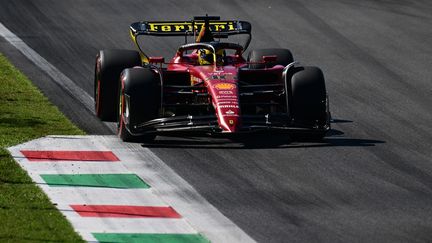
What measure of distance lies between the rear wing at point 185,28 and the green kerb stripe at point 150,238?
8466 mm

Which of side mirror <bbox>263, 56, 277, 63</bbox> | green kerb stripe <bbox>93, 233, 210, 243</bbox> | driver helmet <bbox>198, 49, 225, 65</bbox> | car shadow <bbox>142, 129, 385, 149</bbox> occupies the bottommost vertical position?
car shadow <bbox>142, 129, 385, 149</bbox>

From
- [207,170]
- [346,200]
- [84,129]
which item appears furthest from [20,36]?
[346,200]

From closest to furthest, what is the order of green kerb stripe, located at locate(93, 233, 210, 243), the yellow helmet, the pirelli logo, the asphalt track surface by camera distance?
green kerb stripe, located at locate(93, 233, 210, 243) → the asphalt track surface → the yellow helmet → the pirelli logo

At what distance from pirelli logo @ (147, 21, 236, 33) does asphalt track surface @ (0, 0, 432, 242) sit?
1924mm

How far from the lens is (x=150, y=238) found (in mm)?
13438

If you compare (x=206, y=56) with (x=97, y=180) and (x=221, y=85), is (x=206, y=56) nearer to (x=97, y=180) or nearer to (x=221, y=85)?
(x=221, y=85)

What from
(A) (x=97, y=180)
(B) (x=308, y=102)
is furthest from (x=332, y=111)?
(A) (x=97, y=180)

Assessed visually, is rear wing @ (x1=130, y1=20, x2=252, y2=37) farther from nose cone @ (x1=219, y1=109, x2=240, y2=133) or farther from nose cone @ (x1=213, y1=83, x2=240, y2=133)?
nose cone @ (x1=219, y1=109, x2=240, y2=133)

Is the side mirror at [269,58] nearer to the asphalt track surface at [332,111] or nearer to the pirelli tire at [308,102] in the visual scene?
the pirelli tire at [308,102]

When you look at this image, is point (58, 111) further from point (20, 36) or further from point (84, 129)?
point (20, 36)

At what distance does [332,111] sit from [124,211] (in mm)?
8565

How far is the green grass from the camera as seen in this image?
44.2 ft

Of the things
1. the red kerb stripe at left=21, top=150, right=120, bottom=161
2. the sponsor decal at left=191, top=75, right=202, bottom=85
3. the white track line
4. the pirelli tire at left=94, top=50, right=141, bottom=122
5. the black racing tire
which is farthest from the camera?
the black racing tire

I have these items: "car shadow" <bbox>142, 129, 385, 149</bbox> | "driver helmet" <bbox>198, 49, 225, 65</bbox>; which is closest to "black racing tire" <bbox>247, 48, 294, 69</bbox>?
"driver helmet" <bbox>198, 49, 225, 65</bbox>
